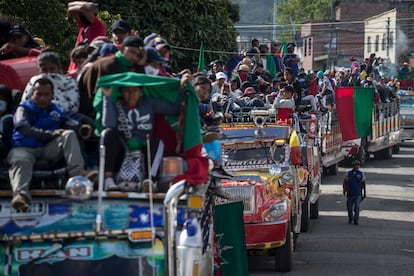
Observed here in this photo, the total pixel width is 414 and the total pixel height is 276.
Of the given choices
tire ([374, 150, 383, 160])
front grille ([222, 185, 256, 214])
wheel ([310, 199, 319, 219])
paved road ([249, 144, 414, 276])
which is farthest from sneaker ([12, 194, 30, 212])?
tire ([374, 150, 383, 160])

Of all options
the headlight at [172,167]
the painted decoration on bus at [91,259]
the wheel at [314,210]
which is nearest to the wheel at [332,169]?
the wheel at [314,210]

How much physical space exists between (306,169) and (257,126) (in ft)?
10.8

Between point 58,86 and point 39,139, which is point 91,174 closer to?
point 39,139

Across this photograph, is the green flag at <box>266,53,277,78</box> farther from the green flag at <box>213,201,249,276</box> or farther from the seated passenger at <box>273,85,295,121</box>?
the green flag at <box>213,201,249,276</box>

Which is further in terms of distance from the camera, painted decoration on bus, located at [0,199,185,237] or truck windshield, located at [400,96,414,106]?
truck windshield, located at [400,96,414,106]

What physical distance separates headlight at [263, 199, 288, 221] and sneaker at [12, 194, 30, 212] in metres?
7.67

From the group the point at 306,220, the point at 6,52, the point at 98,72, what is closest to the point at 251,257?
the point at 306,220

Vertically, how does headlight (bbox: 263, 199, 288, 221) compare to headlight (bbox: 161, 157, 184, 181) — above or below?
below

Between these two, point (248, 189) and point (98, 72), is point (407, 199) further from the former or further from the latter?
point (98, 72)

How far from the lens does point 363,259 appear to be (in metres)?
15.9

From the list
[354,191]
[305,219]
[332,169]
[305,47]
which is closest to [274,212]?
[305,219]

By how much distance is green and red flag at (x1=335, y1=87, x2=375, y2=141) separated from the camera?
28844 mm

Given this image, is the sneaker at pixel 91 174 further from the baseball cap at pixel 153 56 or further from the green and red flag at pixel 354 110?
the green and red flag at pixel 354 110

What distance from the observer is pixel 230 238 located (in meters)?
10.5
